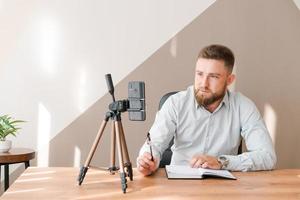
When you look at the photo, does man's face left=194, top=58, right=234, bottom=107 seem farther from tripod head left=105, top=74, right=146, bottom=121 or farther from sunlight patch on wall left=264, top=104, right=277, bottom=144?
sunlight patch on wall left=264, top=104, right=277, bottom=144

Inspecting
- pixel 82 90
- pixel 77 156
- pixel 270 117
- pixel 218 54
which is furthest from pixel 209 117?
pixel 77 156

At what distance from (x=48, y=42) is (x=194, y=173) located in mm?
1770

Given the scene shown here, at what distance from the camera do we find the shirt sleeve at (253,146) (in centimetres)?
186

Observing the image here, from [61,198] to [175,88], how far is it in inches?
72.5

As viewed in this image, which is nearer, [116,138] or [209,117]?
[116,138]

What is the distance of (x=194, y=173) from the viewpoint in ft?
5.57

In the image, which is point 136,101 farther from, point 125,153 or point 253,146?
point 253,146

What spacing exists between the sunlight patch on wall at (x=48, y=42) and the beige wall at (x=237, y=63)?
490 millimetres

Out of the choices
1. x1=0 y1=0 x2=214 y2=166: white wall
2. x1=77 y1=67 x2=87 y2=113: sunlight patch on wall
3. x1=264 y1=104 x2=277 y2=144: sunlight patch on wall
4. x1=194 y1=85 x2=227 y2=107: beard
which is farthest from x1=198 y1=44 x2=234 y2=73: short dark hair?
x1=77 y1=67 x2=87 y2=113: sunlight patch on wall

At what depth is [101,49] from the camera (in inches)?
119

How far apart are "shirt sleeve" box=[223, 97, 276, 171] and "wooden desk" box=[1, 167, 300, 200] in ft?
0.34

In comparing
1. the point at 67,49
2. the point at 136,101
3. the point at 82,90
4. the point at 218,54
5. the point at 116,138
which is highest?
the point at 67,49

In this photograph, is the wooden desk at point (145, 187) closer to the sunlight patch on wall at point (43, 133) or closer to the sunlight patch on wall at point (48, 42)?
the sunlight patch on wall at point (43, 133)

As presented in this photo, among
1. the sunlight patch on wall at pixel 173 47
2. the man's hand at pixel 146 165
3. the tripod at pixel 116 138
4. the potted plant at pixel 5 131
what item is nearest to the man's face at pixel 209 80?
the man's hand at pixel 146 165
